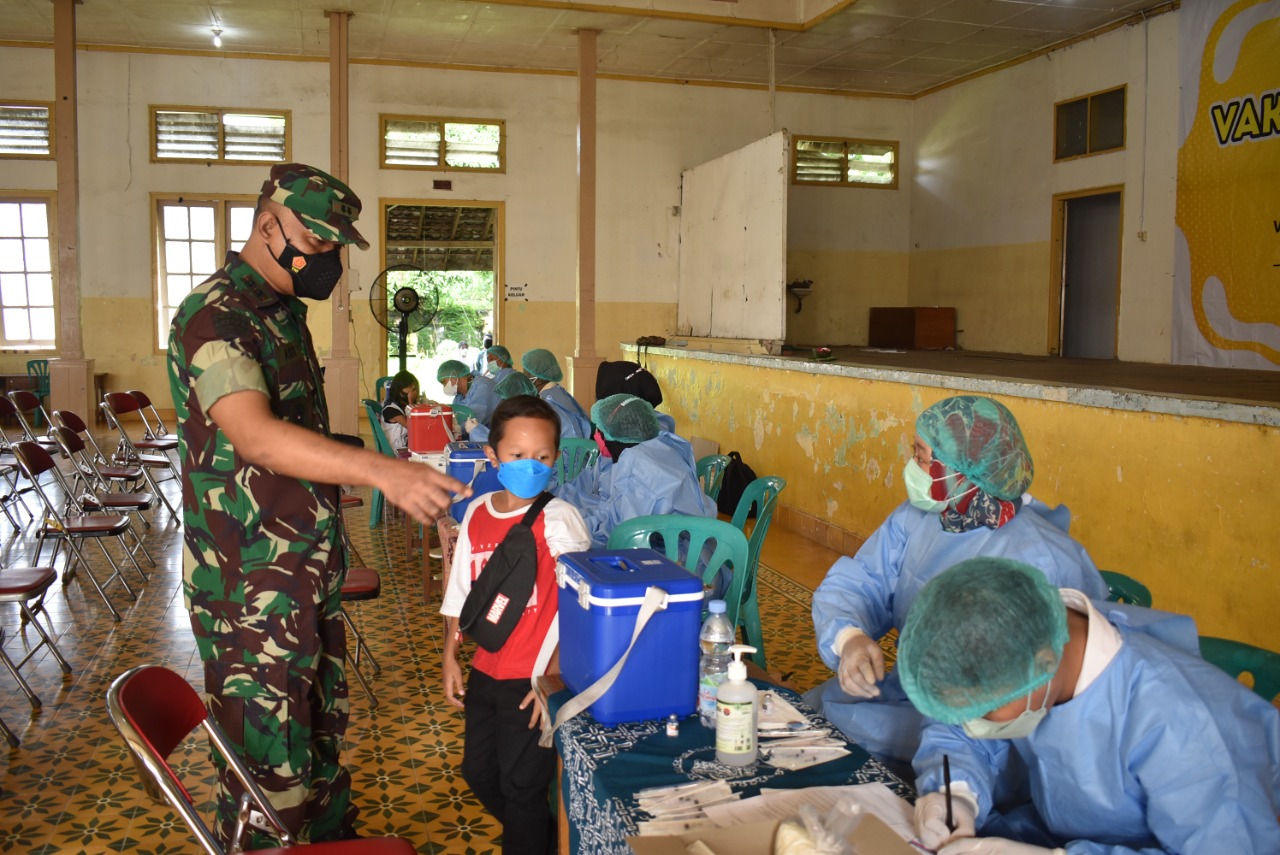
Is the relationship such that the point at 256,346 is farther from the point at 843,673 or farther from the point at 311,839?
the point at 843,673

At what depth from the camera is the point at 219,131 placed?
440 inches

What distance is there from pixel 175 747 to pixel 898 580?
1.51 m

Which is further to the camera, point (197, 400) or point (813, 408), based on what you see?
point (813, 408)

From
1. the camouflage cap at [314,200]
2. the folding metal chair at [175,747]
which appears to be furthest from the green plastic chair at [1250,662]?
the camouflage cap at [314,200]

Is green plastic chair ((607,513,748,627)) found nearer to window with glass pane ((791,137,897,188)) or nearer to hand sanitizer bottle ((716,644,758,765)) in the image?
hand sanitizer bottle ((716,644,758,765))

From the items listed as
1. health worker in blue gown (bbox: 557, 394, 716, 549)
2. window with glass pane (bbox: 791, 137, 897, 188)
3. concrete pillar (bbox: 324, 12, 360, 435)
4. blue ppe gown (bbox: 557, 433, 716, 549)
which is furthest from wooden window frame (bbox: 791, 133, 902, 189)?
blue ppe gown (bbox: 557, 433, 716, 549)

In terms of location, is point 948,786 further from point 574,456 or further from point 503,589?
point 574,456

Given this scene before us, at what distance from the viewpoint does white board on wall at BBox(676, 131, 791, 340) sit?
8812mm

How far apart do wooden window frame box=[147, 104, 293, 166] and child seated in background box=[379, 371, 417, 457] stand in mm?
4833

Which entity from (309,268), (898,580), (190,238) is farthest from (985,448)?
(190,238)

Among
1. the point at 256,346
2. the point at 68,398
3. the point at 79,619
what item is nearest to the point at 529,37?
the point at 68,398

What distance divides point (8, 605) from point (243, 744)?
12.6 ft

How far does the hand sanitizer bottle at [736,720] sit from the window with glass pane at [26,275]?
12.2 metres

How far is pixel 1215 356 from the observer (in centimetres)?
838
